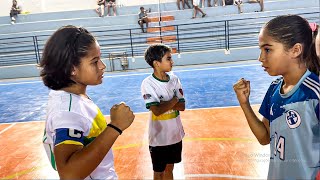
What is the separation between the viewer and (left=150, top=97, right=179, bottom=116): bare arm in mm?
2188

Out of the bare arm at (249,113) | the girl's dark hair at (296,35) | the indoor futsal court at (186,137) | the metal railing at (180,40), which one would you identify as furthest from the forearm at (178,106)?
the metal railing at (180,40)

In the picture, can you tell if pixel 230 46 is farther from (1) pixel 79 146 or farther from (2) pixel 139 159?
(1) pixel 79 146

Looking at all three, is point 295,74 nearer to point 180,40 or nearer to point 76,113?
point 76,113

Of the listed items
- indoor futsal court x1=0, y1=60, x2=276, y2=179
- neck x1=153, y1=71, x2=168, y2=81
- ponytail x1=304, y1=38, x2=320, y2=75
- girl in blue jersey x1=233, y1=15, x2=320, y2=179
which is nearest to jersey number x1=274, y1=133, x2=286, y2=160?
girl in blue jersey x1=233, y1=15, x2=320, y2=179

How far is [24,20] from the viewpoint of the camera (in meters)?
14.3

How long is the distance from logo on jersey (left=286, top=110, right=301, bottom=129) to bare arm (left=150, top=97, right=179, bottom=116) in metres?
1.06

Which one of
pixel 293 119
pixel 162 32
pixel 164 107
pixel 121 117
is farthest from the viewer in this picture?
pixel 162 32

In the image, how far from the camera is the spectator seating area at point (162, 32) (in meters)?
10.9

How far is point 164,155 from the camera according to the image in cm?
226

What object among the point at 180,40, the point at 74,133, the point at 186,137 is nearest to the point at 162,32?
the point at 180,40

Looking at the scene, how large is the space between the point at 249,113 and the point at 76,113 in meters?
0.82

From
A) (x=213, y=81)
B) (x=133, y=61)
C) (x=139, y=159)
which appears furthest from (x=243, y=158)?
(x=133, y=61)

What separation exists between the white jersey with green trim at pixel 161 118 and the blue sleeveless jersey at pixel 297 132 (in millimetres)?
995

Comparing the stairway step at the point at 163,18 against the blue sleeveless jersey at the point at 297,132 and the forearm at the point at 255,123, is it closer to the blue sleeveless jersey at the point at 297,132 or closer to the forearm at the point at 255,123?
the forearm at the point at 255,123
